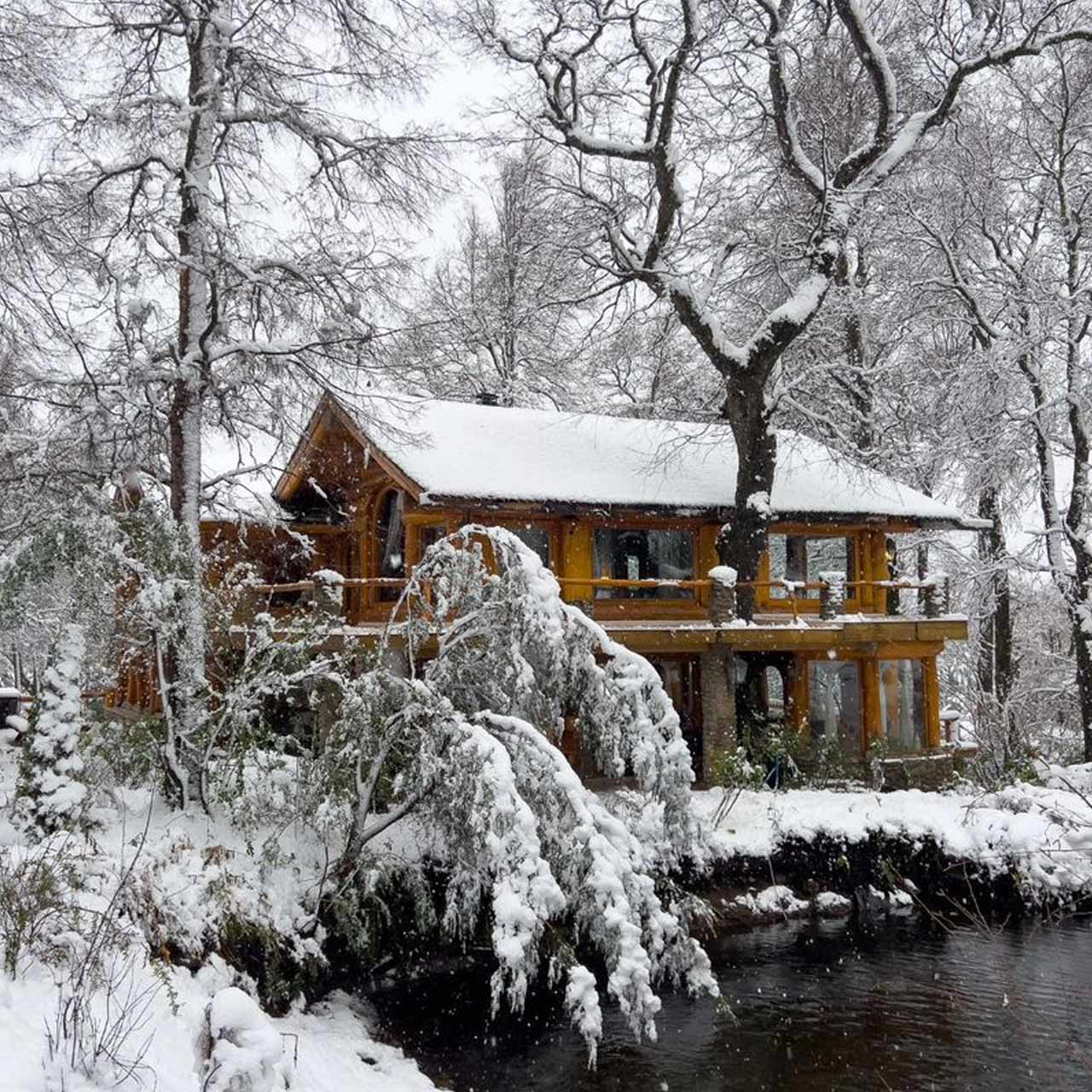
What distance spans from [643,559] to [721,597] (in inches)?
132

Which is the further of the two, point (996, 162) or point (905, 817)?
point (996, 162)

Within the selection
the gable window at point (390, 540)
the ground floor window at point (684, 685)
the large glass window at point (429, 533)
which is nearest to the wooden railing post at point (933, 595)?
the ground floor window at point (684, 685)

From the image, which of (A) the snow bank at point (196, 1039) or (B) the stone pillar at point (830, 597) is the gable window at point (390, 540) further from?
(A) the snow bank at point (196, 1039)

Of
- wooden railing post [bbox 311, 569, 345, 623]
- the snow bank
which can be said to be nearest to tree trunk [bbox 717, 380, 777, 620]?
wooden railing post [bbox 311, 569, 345, 623]

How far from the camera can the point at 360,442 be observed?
18.4m

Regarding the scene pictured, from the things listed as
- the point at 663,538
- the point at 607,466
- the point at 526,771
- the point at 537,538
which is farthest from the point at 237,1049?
the point at 663,538

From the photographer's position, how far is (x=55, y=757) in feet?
35.1

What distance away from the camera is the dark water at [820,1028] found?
926 cm

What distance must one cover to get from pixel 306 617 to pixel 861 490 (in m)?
12.5

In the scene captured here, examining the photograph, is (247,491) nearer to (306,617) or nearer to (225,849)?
(306,617)

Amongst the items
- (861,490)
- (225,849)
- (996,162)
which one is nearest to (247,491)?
(225,849)

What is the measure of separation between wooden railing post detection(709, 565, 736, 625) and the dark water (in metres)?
5.24

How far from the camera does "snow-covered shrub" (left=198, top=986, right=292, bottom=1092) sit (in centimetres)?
655

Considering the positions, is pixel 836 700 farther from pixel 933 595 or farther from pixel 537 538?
pixel 537 538
